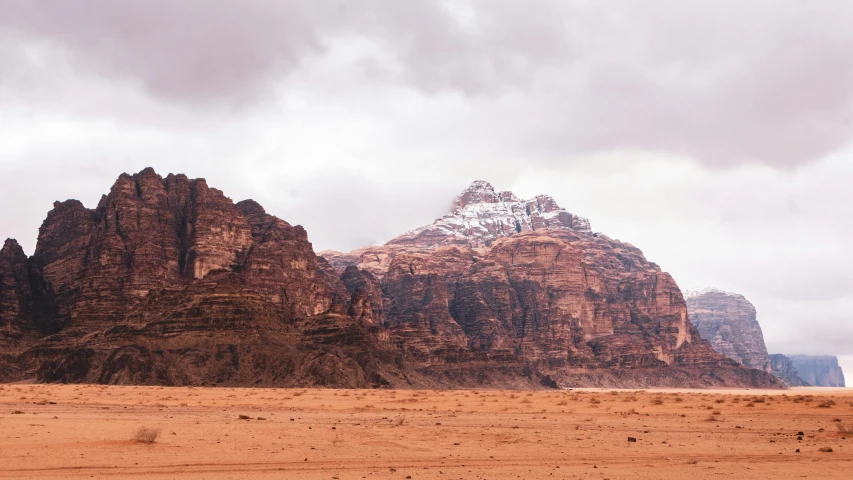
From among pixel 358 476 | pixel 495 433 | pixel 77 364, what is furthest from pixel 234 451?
pixel 77 364

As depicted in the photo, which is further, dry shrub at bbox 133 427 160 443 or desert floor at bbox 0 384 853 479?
dry shrub at bbox 133 427 160 443

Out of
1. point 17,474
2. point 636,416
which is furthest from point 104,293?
point 17,474

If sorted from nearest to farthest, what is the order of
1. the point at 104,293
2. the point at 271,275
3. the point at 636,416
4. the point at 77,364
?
the point at 636,416 < the point at 77,364 < the point at 104,293 < the point at 271,275

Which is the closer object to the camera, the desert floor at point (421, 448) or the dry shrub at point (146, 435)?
the desert floor at point (421, 448)

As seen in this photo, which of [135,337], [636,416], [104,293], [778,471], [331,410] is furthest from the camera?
[104,293]

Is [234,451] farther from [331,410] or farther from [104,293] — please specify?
[104,293]

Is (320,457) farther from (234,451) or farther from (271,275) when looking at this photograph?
(271,275)

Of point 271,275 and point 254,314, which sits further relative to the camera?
point 271,275

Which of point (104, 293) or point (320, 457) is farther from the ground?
point (104, 293)

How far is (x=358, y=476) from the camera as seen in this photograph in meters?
21.0

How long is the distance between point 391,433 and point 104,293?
169 metres

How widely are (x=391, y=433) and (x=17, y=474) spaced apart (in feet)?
51.0

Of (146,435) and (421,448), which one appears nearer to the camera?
(146,435)

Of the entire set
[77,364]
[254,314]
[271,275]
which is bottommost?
[77,364]
